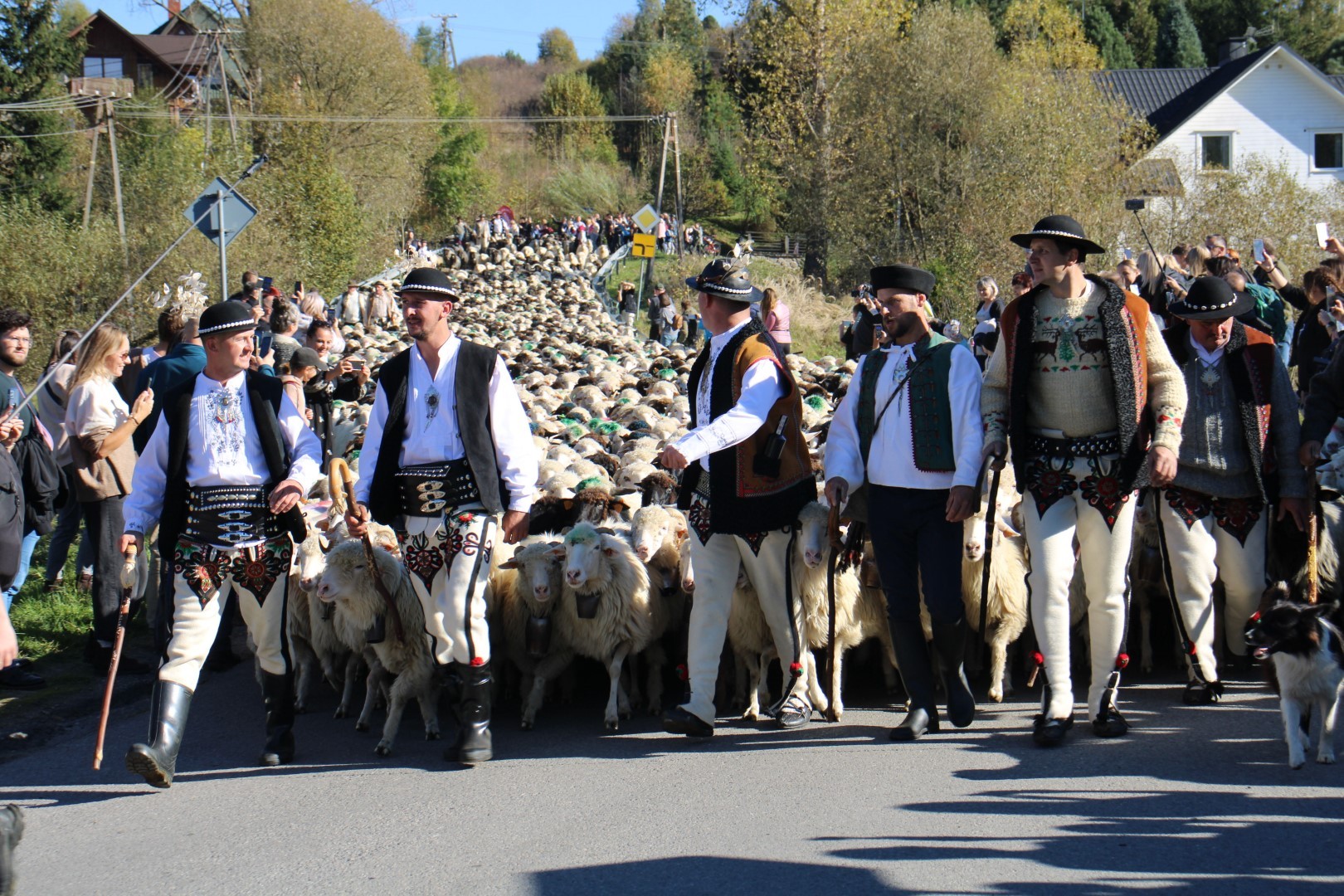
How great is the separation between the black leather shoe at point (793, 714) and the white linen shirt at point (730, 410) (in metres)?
1.19

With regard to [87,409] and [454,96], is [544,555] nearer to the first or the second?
[87,409]

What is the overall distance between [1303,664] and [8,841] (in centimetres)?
467

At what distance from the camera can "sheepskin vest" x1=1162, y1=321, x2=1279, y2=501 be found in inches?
239

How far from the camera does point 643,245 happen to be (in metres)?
31.2

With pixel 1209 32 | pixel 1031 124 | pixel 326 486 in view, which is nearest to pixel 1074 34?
pixel 1209 32

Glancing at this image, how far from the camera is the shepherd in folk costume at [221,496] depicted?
225 inches

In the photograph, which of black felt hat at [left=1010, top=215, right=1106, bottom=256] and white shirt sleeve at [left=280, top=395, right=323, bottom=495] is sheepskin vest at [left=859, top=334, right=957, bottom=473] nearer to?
black felt hat at [left=1010, top=215, right=1106, bottom=256]

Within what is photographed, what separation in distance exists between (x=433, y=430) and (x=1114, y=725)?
3.28 m

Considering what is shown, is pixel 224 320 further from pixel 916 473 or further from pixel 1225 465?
pixel 1225 465

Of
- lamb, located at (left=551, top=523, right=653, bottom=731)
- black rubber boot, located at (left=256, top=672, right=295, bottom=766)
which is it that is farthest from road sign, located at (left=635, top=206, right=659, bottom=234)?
black rubber boot, located at (left=256, top=672, right=295, bottom=766)

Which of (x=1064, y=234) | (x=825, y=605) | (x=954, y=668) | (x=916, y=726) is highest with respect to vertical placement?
(x=1064, y=234)

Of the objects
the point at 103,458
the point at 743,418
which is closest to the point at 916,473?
the point at 743,418

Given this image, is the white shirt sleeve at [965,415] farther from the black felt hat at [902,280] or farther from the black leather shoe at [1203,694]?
the black leather shoe at [1203,694]

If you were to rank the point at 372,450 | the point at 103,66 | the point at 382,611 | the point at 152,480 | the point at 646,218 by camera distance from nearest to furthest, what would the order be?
the point at 152,480
the point at 372,450
the point at 382,611
the point at 646,218
the point at 103,66
